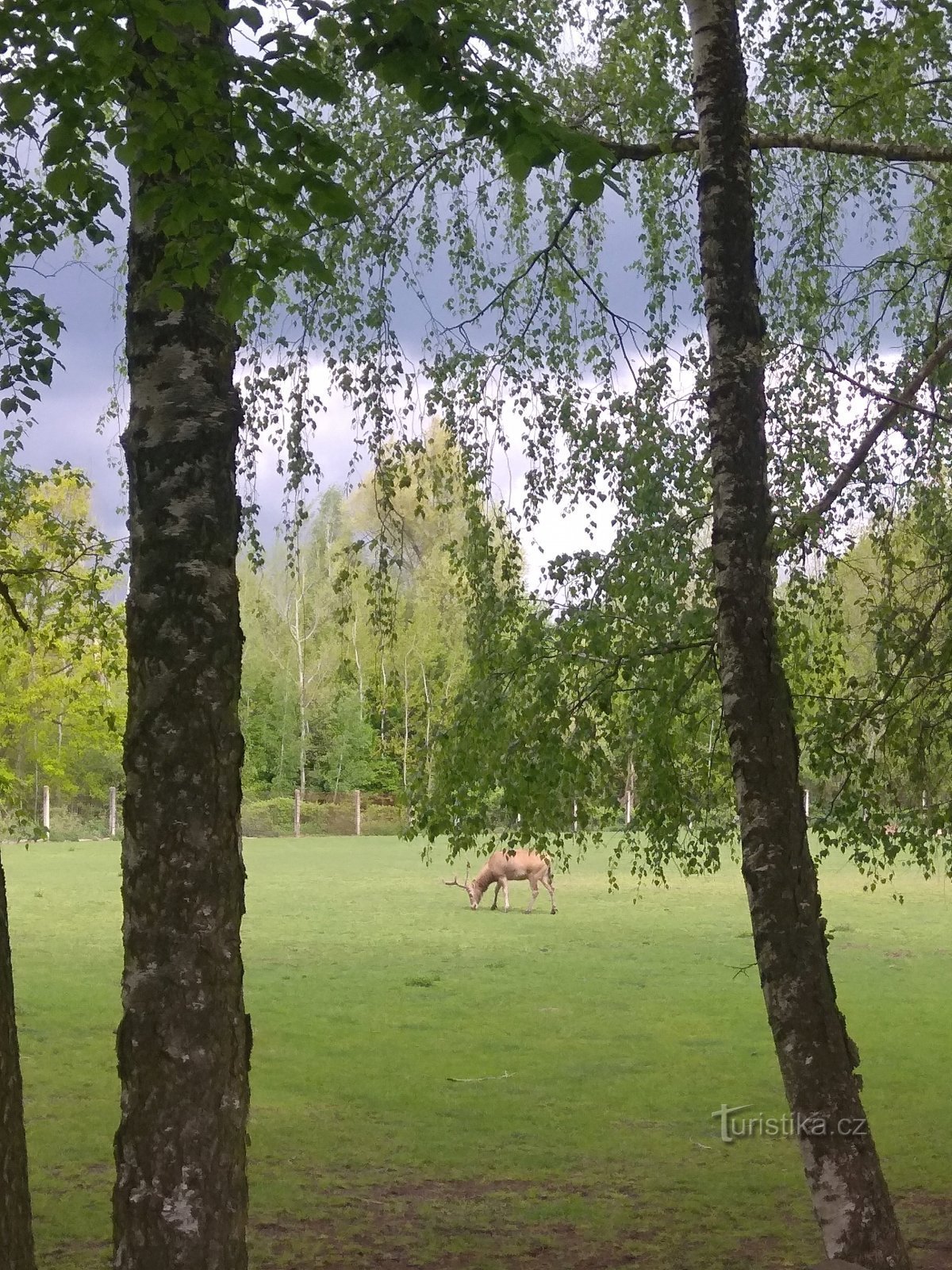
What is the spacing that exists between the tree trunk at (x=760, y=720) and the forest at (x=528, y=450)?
0.05 feet

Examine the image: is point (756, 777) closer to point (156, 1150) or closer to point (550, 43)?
point (156, 1150)

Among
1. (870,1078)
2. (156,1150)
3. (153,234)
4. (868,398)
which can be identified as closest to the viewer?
(156,1150)

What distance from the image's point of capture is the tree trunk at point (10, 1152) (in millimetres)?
4918

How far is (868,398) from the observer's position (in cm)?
687

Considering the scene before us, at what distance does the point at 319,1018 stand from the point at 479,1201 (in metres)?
6.89

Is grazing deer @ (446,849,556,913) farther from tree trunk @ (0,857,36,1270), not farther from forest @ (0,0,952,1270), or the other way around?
tree trunk @ (0,857,36,1270)

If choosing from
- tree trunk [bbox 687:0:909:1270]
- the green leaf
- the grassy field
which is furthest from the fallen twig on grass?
the green leaf

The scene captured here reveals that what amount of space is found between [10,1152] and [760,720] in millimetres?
3185

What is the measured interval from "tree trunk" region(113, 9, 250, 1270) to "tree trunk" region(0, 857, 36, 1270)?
54.3 inches

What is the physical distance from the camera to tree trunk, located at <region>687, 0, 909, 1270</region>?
18.5 feet

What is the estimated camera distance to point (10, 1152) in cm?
502

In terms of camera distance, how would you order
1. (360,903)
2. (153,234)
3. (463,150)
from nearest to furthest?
(153,234), (463,150), (360,903)

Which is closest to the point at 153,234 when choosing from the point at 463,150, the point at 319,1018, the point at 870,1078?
the point at 463,150

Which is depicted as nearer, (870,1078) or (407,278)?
(407,278)
